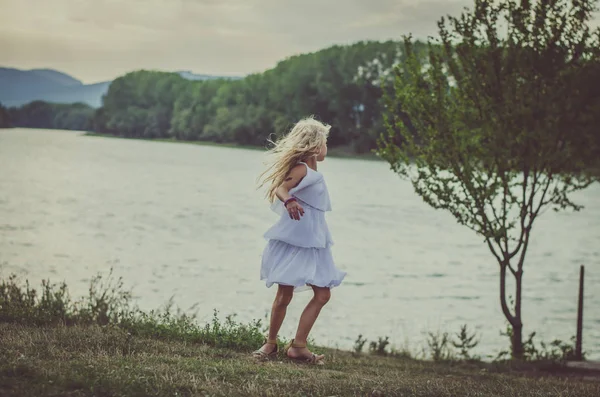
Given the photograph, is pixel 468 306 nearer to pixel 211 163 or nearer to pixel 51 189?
pixel 51 189

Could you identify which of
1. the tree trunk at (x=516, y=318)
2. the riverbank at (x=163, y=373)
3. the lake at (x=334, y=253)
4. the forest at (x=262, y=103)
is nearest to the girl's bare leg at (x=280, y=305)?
the riverbank at (x=163, y=373)

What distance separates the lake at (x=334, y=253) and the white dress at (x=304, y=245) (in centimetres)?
756

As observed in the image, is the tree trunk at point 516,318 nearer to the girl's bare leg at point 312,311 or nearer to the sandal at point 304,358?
the sandal at point 304,358

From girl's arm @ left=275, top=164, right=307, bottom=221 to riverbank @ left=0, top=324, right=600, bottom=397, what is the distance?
1.40 meters

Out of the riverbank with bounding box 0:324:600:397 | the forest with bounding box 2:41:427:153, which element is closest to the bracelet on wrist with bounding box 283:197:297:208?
the riverbank with bounding box 0:324:600:397

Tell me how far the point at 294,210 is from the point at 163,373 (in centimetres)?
184

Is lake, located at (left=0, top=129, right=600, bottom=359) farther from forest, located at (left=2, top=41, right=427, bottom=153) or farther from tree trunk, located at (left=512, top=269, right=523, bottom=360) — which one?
forest, located at (left=2, top=41, right=427, bottom=153)

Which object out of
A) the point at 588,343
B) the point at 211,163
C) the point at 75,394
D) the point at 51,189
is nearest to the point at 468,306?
the point at 588,343

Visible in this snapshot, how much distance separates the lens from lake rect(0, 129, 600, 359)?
1888cm

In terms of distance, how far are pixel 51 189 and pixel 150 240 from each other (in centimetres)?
2347

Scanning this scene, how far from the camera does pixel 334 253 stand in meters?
29.6

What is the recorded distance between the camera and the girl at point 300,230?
7.29 m

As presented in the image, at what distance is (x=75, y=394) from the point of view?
524cm

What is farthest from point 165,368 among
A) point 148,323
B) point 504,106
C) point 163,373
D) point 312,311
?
point 504,106
